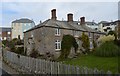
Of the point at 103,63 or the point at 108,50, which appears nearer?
the point at 103,63

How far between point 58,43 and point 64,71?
2234 centimetres

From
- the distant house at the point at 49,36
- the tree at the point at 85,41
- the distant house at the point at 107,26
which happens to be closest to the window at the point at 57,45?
the distant house at the point at 49,36

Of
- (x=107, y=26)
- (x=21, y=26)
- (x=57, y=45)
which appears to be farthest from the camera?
(x=21, y=26)

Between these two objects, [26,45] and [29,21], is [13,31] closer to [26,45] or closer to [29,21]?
[29,21]

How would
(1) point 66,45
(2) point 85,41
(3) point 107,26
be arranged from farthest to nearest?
1. (3) point 107,26
2. (2) point 85,41
3. (1) point 66,45

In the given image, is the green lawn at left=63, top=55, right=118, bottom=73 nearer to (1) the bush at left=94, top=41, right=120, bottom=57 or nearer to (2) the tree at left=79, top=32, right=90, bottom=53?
(1) the bush at left=94, top=41, right=120, bottom=57

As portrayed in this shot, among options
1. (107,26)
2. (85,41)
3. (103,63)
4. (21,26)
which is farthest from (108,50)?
(21,26)

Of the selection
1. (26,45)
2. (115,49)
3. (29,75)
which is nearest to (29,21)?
(26,45)

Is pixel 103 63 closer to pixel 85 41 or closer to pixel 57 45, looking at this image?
pixel 57 45

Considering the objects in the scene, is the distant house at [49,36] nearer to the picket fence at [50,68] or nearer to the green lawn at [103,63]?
the picket fence at [50,68]

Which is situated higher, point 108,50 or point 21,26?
point 21,26

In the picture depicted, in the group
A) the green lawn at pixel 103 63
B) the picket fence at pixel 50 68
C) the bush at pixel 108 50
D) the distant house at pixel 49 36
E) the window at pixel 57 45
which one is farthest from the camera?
the window at pixel 57 45

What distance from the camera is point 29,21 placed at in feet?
334

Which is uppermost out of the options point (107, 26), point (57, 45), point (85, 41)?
point (107, 26)
